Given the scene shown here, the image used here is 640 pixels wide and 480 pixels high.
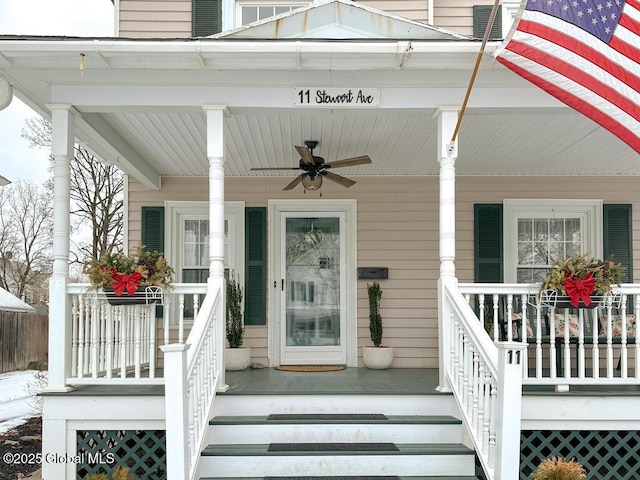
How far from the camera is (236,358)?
6797 mm

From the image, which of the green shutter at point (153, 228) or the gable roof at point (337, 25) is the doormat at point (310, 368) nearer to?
the green shutter at point (153, 228)

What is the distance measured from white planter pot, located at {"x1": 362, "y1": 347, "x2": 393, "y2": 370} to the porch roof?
7.53ft

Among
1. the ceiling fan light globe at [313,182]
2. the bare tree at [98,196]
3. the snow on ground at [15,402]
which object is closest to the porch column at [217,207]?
the ceiling fan light globe at [313,182]

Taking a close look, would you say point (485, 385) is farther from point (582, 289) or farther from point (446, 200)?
point (446, 200)

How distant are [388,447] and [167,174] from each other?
444 cm

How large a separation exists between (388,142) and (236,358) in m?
2.83

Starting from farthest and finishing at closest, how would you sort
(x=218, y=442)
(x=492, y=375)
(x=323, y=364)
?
1. (x=323, y=364)
2. (x=218, y=442)
3. (x=492, y=375)

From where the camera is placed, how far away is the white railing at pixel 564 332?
4.69m

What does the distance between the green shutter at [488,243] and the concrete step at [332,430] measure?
314 centimetres

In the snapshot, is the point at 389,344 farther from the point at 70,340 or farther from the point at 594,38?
the point at 594,38

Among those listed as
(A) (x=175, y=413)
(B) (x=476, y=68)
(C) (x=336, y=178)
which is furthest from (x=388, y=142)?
(A) (x=175, y=413)

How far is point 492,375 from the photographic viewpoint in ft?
12.7

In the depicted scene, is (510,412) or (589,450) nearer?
(510,412)

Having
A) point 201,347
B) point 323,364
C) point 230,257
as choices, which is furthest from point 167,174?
point 201,347
